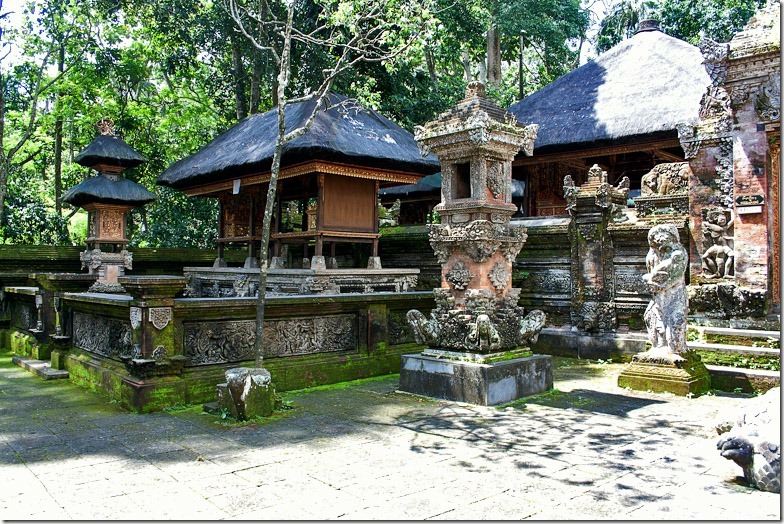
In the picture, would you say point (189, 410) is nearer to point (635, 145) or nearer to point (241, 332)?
point (241, 332)

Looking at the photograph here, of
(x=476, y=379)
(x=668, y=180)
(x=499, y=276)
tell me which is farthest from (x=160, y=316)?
(x=668, y=180)

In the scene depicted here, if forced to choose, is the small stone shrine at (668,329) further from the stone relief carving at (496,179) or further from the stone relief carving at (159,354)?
the stone relief carving at (159,354)

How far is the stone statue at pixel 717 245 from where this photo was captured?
352 inches

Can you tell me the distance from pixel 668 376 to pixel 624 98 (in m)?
9.51

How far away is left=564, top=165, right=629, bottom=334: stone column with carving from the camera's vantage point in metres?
10.7

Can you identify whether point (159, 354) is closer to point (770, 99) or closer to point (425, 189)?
point (770, 99)

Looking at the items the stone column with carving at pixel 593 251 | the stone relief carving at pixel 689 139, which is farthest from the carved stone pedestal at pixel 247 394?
the stone relief carving at pixel 689 139

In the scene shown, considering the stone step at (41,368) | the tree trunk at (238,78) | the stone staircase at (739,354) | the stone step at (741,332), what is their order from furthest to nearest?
the tree trunk at (238,78) → the stone step at (41,368) → the stone step at (741,332) → the stone staircase at (739,354)

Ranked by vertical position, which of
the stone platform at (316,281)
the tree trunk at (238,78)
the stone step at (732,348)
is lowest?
the stone step at (732,348)

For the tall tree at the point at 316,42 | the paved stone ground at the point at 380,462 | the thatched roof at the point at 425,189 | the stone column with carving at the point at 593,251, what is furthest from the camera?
the thatched roof at the point at 425,189

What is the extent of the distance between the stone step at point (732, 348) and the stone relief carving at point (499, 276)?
3083mm

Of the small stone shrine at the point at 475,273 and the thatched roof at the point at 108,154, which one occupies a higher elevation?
the thatched roof at the point at 108,154

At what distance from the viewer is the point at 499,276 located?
754cm

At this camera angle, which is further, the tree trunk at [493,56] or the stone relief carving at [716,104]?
the tree trunk at [493,56]
